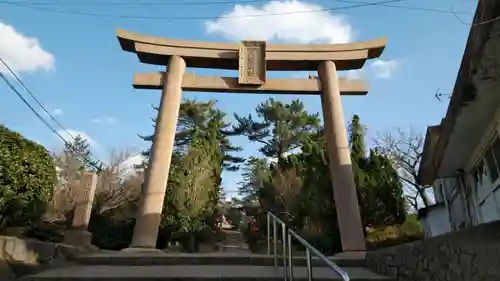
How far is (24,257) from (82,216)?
3.60 metres

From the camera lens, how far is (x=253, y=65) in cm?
823

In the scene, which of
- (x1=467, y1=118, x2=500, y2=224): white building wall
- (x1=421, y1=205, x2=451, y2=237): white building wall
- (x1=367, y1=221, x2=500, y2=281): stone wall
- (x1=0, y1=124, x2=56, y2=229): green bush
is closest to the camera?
(x1=367, y1=221, x2=500, y2=281): stone wall

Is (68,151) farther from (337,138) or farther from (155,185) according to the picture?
(337,138)

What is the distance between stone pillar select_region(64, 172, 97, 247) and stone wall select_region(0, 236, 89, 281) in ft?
7.67

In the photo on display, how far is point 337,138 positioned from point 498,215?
3282 mm

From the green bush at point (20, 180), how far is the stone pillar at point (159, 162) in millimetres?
1853

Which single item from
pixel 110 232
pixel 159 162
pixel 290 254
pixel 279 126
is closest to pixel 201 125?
pixel 279 126

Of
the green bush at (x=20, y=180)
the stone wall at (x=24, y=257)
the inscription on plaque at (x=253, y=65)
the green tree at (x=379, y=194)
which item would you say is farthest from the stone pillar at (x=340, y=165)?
the green bush at (x=20, y=180)

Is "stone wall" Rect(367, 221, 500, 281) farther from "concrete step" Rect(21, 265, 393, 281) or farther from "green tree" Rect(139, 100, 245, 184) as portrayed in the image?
"green tree" Rect(139, 100, 245, 184)

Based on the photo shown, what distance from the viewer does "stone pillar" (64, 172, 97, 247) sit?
6.90 m

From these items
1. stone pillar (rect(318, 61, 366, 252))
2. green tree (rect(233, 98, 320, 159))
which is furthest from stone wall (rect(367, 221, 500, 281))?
green tree (rect(233, 98, 320, 159))

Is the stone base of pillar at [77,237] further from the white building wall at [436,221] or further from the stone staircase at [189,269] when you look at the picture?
the white building wall at [436,221]

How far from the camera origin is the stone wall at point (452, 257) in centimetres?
214

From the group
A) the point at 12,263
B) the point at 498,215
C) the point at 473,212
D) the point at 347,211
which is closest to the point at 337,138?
the point at 347,211
